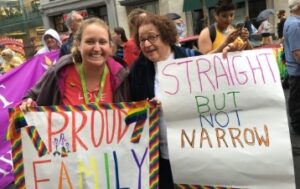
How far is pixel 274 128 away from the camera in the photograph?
2.49 m

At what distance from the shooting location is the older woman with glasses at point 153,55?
2.64m

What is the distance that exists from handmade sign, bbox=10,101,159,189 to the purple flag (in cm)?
170

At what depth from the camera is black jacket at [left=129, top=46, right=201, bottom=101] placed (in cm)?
270

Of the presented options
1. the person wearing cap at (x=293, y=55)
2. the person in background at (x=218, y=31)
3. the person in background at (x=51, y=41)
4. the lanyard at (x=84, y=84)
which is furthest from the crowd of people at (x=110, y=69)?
the person in background at (x=51, y=41)

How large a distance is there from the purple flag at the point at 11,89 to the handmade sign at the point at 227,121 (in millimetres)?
2129

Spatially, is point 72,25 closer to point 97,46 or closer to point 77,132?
point 97,46

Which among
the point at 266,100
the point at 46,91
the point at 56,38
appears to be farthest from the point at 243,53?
the point at 56,38

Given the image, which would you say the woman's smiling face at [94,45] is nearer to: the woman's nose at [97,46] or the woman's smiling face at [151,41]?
the woman's nose at [97,46]

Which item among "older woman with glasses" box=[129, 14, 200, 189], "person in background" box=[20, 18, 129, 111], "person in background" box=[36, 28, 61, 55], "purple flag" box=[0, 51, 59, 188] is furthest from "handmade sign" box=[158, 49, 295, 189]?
"person in background" box=[36, 28, 61, 55]

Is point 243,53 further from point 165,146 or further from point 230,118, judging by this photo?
point 165,146

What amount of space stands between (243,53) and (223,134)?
484mm

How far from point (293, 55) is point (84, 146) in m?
2.98

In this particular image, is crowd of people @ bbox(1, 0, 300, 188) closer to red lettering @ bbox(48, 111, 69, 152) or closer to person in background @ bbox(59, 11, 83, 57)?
red lettering @ bbox(48, 111, 69, 152)

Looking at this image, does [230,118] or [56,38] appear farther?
[56,38]
